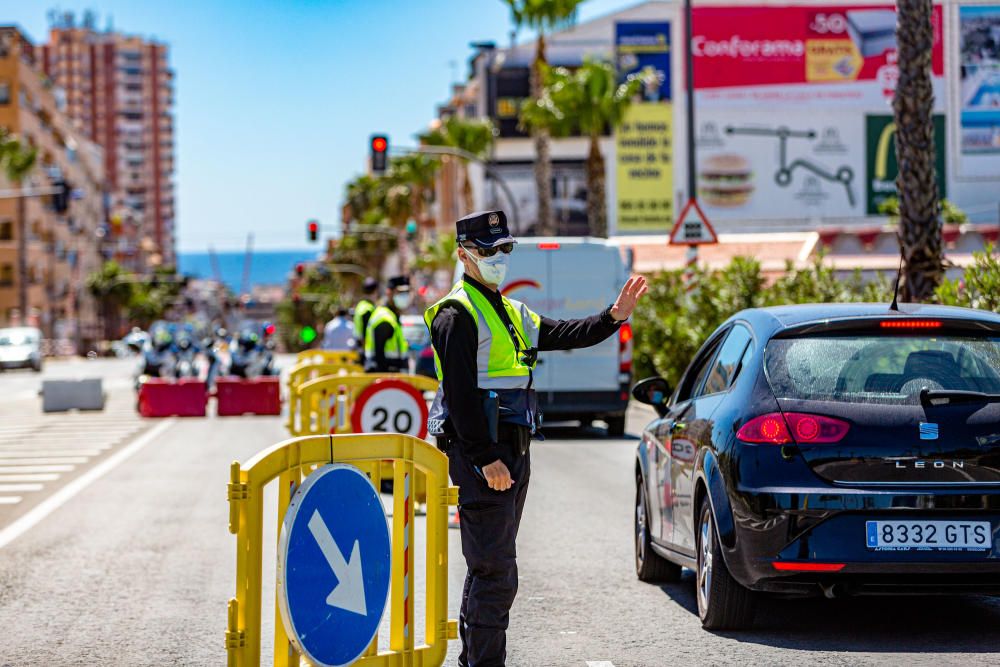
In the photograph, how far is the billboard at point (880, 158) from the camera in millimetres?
74250

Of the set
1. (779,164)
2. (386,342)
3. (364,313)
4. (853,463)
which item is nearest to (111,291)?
(779,164)

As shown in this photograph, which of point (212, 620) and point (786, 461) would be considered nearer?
point (786, 461)

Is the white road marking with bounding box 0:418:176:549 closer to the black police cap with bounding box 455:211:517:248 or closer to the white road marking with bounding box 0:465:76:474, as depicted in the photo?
the white road marking with bounding box 0:465:76:474

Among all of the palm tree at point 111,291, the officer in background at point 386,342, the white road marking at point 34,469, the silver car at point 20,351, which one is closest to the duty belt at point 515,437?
the officer in background at point 386,342

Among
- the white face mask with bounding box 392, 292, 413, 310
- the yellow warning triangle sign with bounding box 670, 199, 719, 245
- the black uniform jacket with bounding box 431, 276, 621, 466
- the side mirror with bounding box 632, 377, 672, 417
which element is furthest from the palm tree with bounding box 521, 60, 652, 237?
the black uniform jacket with bounding box 431, 276, 621, 466

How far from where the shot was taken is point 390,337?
15.4m

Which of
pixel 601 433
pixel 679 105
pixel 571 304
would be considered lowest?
pixel 601 433

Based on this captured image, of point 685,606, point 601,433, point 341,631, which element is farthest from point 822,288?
point 341,631

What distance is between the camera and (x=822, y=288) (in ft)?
71.7

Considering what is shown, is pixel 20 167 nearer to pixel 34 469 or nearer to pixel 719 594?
pixel 34 469

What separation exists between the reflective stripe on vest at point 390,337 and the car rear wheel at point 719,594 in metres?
7.94

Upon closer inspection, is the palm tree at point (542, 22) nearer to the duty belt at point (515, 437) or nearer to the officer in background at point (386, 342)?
the officer in background at point (386, 342)

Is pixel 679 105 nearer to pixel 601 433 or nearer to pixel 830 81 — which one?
pixel 830 81

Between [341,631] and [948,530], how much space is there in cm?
289
